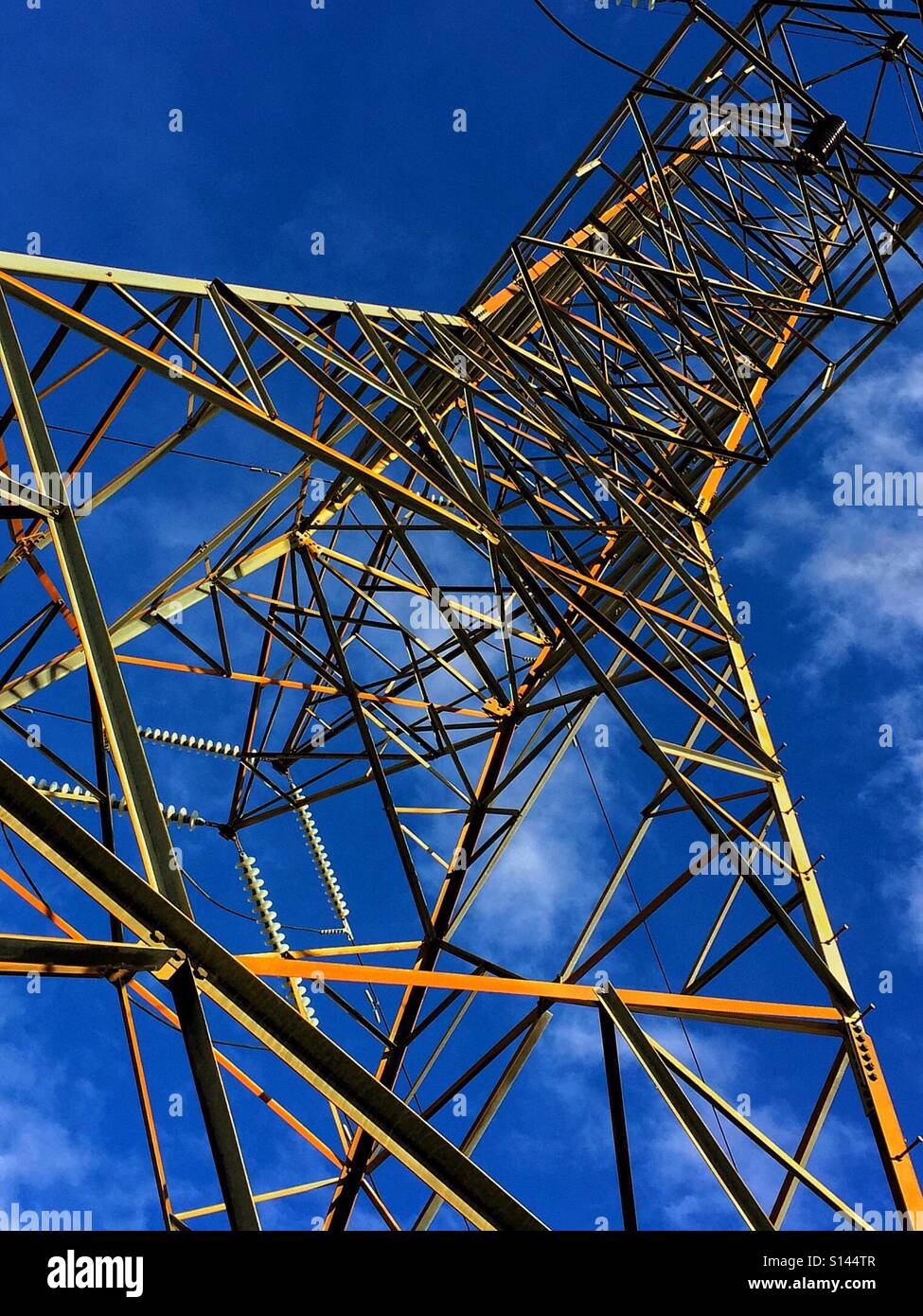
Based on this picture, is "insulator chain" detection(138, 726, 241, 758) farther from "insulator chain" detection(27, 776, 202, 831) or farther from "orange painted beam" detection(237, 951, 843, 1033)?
"orange painted beam" detection(237, 951, 843, 1033)

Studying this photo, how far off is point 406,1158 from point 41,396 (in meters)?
6.77

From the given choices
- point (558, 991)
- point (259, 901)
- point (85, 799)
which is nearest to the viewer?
point (558, 991)

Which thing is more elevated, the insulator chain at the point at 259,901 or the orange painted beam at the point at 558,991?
the insulator chain at the point at 259,901

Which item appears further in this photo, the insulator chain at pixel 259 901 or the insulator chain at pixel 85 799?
the insulator chain at pixel 259 901

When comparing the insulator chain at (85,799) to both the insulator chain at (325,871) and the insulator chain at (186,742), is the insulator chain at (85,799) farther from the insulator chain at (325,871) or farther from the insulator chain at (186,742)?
the insulator chain at (325,871)

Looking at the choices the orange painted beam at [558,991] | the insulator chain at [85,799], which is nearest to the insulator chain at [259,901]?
the insulator chain at [85,799]

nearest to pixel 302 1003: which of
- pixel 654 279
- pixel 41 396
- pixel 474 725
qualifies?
pixel 474 725

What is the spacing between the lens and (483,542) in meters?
10.2

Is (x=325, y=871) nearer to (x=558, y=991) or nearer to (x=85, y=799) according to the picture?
(x=85, y=799)

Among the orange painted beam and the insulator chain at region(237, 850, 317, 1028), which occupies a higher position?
the insulator chain at region(237, 850, 317, 1028)

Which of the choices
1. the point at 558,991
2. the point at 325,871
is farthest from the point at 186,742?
the point at 558,991

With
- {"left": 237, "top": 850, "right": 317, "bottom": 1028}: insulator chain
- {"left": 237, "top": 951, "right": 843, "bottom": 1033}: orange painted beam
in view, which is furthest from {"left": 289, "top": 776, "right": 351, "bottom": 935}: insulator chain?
{"left": 237, "top": 951, "right": 843, "bottom": 1033}: orange painted beam

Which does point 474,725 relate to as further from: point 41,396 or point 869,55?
point 869,55

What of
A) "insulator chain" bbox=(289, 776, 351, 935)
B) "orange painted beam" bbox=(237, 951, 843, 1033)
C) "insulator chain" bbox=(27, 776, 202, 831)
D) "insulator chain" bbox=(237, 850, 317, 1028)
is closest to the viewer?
"orange painted beam" bbox=(237, 951, 843, 1033)
